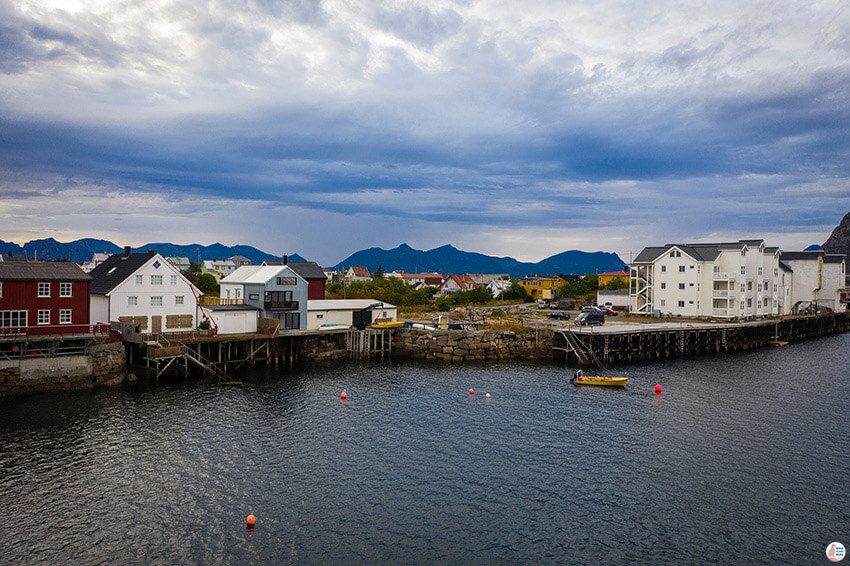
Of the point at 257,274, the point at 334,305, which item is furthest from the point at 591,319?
the point at 257,274

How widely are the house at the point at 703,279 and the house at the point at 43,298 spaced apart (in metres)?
84.1

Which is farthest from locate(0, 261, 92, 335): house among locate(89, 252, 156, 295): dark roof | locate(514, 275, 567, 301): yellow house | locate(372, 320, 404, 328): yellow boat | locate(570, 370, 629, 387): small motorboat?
locate(514, 275, 567, 301): yellow house

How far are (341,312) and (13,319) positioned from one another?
34.2 meters

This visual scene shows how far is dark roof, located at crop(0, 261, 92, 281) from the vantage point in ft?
149

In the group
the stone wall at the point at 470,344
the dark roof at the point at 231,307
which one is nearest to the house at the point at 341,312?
the stone wall at the point at 470,344

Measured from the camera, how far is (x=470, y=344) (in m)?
68.7

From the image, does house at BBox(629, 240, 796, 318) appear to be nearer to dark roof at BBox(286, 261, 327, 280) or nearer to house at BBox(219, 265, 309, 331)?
dark roof at BBox(286, 261, 327, 280)

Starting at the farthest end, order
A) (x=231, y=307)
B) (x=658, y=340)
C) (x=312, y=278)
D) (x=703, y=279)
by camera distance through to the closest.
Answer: (x=703, y=279) < (x=312, y=278) < (x=658, y=340) < (x=231, y=307)

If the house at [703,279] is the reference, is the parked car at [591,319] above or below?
below

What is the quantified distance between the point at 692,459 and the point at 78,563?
32.1m

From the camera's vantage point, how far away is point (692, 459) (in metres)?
32.9

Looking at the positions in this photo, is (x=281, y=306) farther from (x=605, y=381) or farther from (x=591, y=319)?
(x=591, y=319)

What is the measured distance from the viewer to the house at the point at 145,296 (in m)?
52.9

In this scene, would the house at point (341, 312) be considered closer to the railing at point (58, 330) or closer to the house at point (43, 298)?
the railing at point (58, 330)
